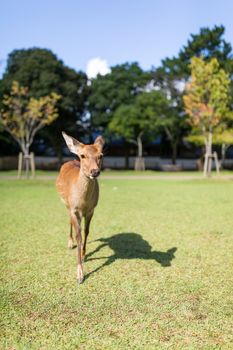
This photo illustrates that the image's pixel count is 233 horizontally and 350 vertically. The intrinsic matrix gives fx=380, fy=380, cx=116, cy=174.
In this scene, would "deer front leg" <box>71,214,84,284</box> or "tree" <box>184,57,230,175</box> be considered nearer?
"deer front leg" <box>71,214,84,284</box>

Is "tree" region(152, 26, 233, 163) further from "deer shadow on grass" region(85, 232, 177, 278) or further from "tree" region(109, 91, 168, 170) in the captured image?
"deer shadow on grass" region(85, 232, 177, 278)

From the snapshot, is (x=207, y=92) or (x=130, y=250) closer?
(x=130, y=250)

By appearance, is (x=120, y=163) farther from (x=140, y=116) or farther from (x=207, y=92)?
(x=207, y=92)

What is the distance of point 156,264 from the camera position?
5848 mm

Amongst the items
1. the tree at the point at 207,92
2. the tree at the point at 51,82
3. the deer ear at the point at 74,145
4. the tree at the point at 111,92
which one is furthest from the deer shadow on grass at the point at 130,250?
the tree at the point at 111,92

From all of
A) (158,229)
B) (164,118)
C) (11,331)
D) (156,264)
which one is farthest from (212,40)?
(11,331)

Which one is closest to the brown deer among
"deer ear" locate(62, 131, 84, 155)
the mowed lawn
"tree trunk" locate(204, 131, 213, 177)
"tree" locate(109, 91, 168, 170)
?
"deer ear" locate(62, 131, 84, 155)

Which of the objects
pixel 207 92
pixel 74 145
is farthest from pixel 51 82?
pixel 74 145

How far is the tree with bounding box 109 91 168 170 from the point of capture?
1423 inches

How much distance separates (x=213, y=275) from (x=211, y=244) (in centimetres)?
182

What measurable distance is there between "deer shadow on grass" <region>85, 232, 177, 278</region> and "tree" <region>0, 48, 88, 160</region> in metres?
28.3

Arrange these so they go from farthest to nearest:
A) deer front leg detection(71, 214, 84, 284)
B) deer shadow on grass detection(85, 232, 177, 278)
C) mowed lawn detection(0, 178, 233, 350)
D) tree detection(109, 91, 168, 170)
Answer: tree detection(109, 91, 168, 170)
deer shadow on grass detection(85, 232, 177, 278)
deer front leg detection(71, 214, 84, 284)
mowed lawn detection(0, 178, 233, 350)

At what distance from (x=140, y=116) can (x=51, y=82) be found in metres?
8.90

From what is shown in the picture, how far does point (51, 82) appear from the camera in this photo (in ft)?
114
